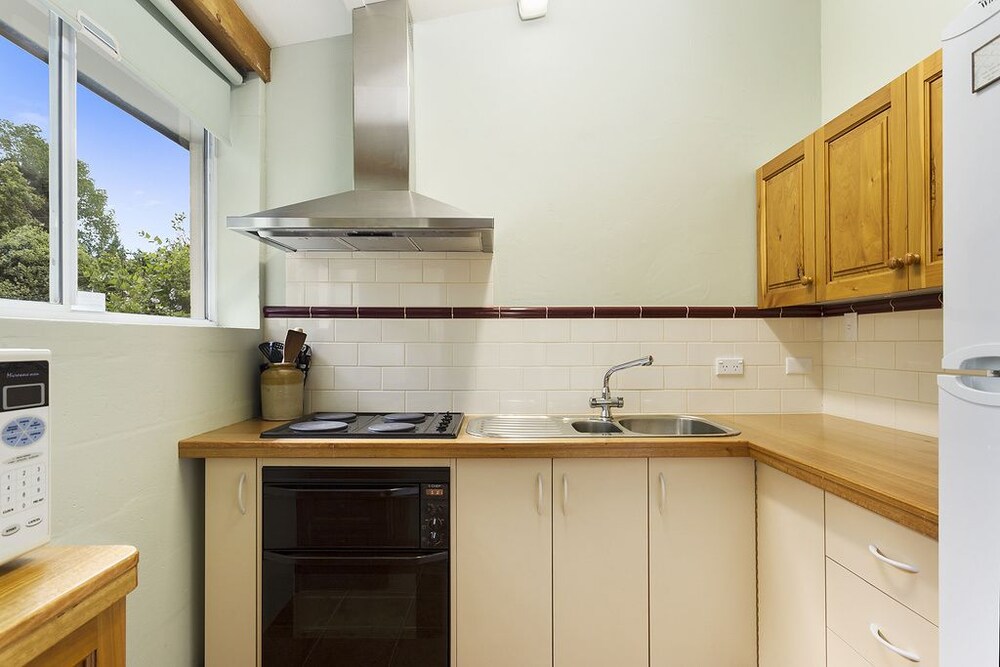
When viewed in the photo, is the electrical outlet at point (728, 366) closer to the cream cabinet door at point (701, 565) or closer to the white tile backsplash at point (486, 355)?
the white tile backsplash at point (486, 355)

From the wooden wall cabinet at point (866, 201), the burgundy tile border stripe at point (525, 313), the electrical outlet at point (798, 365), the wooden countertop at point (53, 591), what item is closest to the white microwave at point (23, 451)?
the wooden countertop at point (53, 591)

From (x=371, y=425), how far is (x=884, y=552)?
1667mm

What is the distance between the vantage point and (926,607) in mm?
1055

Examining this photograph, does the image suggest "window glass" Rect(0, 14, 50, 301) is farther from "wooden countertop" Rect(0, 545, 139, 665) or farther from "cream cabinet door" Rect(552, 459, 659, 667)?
"cream cabinet door" Rect(552, 459, 659, 667)

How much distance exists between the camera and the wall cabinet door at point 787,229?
76.5 inches

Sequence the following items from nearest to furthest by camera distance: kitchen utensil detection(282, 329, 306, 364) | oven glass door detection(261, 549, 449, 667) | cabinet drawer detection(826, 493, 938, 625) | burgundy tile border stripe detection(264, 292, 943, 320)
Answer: cabinet drawer detection(826, 493, 938, 625) < oven glass door detection(261, 549, 449, 667) < kitchen utensil detection(282, 329, 306, 364) < burgundy tile border stripe detection(264, 292, 943, 320)

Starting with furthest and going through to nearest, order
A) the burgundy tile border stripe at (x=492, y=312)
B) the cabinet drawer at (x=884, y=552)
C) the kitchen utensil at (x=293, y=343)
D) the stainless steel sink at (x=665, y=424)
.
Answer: the burgundy tile border stripe at (x=492, y=312), the stainless steel sink at (x=665, y=424), the kitchen utensil at (x=293, y=343), the cabinet drawer at (x=884, y=552)

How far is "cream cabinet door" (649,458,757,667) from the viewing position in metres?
1.74

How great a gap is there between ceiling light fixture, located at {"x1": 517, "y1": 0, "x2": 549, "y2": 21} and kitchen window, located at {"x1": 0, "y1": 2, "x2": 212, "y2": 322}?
1592mm

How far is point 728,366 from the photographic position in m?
2.35

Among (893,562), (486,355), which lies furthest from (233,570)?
(893,562)

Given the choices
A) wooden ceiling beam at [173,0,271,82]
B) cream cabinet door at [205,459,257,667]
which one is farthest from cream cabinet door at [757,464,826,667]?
wooden ceiling beam at [173,0,271,82]

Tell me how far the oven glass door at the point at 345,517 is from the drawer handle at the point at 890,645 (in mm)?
1315

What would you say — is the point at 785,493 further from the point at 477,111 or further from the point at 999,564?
the point at 477,111
